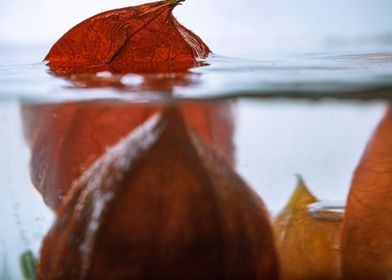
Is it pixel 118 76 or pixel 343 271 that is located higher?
pixel 118 76

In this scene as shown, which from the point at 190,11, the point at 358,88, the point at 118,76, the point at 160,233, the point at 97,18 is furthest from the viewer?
the point at 190,11

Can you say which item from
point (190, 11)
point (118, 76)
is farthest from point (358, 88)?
point (190, 11)

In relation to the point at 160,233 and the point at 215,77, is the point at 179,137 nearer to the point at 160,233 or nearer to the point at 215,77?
the point at 160,233

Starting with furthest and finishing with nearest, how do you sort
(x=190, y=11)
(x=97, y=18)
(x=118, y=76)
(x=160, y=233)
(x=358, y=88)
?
(x=190, y=11) < (x=97, y=18) < (x=118, y=76) < (x=358, y=88) < (x=160, y=233)

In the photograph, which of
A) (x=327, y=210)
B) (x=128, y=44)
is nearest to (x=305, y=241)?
(x=327, y=210)

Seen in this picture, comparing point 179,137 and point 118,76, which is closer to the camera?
point 179,137

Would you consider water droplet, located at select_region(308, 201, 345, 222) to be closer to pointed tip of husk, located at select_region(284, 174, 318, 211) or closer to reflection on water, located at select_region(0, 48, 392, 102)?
pointed tip of husk, located at select_region(284, 174, 318, 211)

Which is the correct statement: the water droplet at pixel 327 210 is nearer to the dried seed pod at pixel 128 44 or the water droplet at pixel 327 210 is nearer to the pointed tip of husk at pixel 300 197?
the pointed tip of husk at pixel 300 197

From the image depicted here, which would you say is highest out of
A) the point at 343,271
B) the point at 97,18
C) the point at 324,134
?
the point at 97,18

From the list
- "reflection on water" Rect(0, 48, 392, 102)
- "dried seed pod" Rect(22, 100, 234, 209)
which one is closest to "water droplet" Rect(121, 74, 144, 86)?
"reflection on water" Rect(0, 48, 392, 102)
